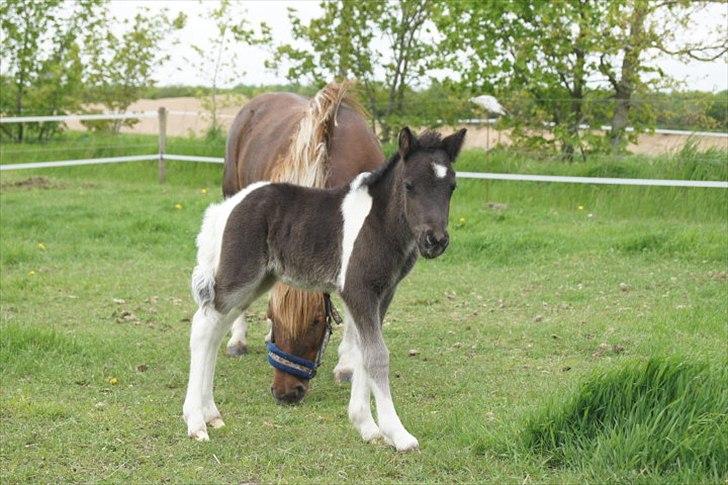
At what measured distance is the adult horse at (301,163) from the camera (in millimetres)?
6117

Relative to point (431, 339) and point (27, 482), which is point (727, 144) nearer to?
point (431, 339)

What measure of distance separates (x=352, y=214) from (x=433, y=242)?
76 centimetres

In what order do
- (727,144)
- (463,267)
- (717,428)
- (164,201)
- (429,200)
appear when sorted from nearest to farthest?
(717,428) → (429,200) → (463,267) → (727,144) → (164,201)

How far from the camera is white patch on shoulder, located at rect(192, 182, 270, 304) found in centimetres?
566

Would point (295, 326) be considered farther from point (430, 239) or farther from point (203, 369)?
point (430, 239)

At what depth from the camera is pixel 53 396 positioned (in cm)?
636

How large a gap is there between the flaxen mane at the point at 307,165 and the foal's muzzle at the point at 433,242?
1335 mm

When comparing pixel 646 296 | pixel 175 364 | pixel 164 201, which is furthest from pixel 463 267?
pixel 164 201

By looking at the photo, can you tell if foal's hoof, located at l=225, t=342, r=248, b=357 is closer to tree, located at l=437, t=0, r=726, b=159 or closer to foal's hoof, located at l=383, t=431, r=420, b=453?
foal's hoof, located at l=383, t=431, r=420, b=453

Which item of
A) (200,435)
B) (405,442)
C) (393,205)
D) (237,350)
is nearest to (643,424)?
A: (405,442)

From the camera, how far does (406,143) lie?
5.15 meters

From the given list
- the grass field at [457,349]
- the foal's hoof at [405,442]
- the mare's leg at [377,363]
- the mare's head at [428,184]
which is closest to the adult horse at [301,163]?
the grass field at [457,349]

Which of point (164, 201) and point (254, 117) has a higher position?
point (254, 117)

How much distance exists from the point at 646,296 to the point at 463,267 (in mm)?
2307
